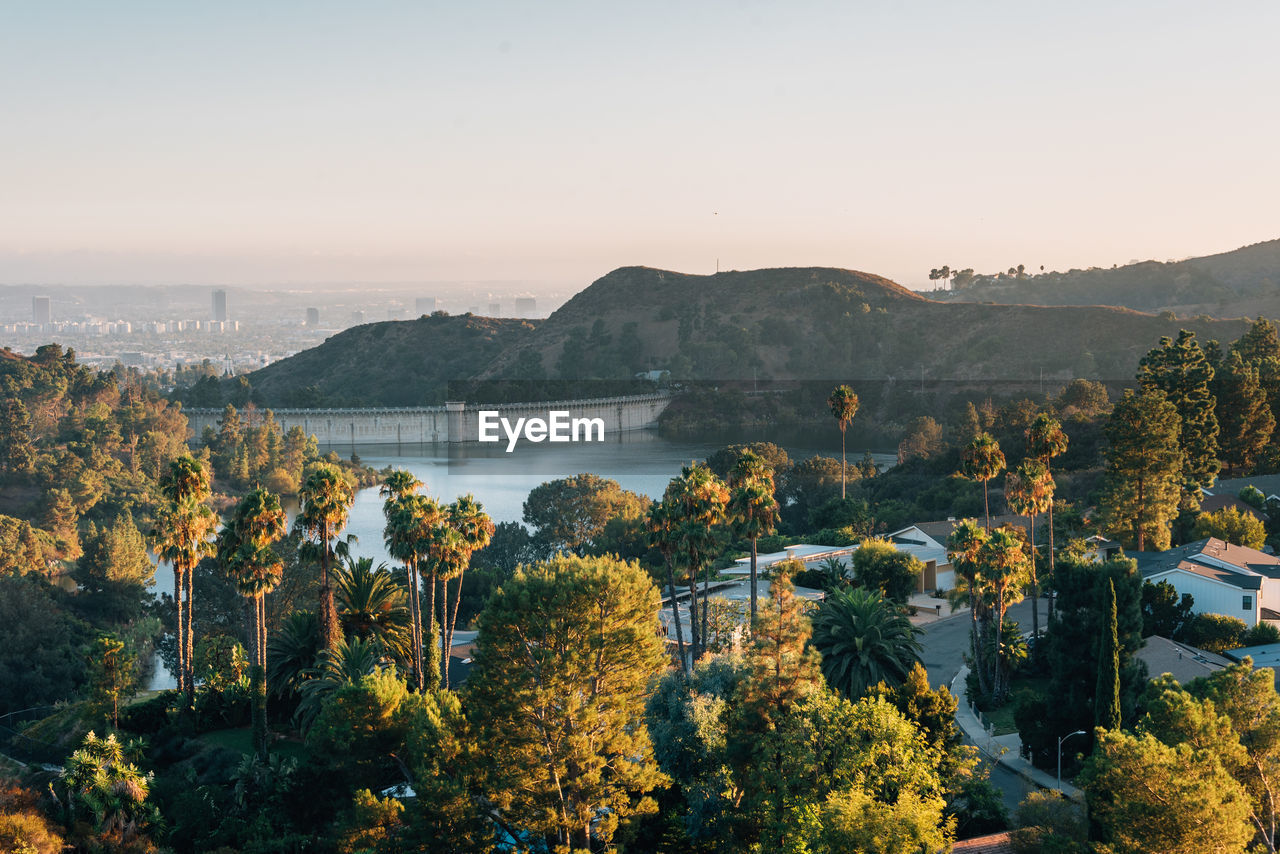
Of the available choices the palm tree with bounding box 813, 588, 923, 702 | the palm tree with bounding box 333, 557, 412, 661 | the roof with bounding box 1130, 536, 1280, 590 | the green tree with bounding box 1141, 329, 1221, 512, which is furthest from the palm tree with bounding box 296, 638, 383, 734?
the green tree with bounding box 1141, 329, 1221, 512

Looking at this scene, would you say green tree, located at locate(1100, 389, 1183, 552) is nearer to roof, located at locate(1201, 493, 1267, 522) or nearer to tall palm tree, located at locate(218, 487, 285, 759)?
roof, located at locate(1201, 493, 1267, 522)

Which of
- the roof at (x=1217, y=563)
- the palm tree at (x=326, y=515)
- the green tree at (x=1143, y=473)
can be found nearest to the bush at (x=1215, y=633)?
the roof at (x=1217, y=563)

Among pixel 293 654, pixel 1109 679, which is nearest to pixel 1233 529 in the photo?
pixel 1109 679

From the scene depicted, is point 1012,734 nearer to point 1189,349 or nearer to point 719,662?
point 719,662

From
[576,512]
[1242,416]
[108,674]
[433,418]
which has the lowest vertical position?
[433,418]

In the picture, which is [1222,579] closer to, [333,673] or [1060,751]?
[1060,751]

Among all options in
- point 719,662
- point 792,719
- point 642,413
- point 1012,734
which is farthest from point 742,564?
point 642,413
